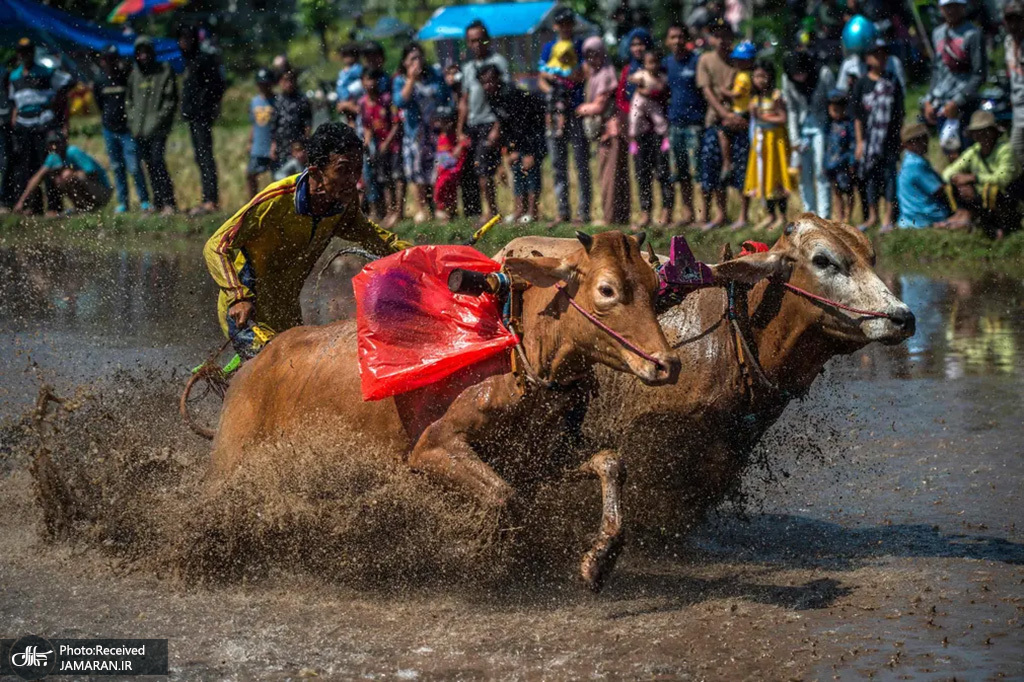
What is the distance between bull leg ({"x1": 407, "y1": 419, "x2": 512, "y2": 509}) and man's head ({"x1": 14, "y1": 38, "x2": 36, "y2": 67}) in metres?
14.6

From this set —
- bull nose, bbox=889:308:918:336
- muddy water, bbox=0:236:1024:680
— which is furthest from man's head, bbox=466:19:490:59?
bull nose, bbox=889:308:918:336

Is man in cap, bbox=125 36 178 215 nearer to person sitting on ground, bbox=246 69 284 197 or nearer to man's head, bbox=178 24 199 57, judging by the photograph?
man's head, bbox=178 24 199 57

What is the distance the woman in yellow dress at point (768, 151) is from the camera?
1480 centimetres

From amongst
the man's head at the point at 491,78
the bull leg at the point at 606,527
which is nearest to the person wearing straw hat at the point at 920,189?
the man's head at the point at 491,78

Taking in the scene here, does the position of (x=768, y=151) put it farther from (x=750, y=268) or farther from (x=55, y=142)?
(x=55, y=142)

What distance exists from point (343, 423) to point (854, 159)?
899 centimetres

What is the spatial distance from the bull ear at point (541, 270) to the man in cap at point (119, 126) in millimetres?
14206

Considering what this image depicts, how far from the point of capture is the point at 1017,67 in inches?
561

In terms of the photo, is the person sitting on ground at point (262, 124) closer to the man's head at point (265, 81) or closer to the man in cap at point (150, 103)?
the man's head at point (265, 81)

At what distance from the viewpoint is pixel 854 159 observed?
1461 cm

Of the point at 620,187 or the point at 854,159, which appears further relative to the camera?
the point at 620,187

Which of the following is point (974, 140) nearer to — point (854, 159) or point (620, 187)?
point (854, 159)

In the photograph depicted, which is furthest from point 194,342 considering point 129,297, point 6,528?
point 6,528

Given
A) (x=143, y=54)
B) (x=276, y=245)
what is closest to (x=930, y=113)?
(x=276, y=245)
